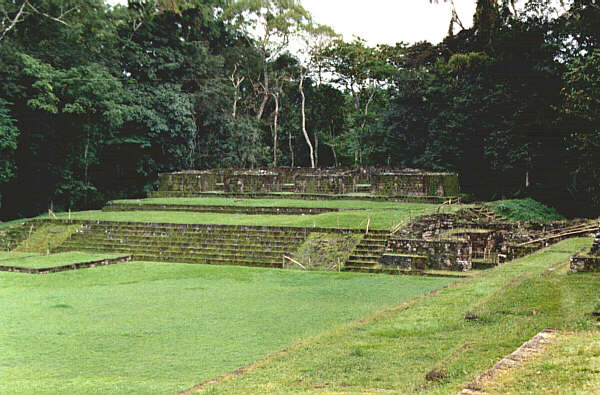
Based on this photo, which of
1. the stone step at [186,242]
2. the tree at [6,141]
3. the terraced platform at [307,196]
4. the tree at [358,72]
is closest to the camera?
the stone step at [186,242]

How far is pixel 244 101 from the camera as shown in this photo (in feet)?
132

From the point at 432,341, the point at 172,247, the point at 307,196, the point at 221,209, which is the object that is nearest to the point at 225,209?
the point at 221,209

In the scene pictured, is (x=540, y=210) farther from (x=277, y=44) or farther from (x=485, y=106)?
(x=277, y=44)

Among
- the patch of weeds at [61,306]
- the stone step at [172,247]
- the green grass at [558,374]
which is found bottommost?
the patch of weeds at [61,306]

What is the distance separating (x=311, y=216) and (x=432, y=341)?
37.8 ft

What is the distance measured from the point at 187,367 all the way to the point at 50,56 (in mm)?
20463

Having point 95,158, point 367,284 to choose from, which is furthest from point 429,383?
point 95,158

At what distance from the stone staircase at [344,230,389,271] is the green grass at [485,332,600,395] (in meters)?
8.88

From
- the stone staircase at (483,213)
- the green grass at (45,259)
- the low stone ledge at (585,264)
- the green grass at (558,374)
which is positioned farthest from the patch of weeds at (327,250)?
the green grass at (558,374)

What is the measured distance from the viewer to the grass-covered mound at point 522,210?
18.8 m

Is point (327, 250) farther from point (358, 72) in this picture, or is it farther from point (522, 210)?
point (358, 72)

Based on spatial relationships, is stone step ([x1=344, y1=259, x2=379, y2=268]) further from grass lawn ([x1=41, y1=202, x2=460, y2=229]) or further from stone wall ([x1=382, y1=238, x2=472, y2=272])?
grass lawn ([x1=41, y1=202, x2=460, y2=229])

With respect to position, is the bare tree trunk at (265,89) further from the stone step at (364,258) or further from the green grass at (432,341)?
the green grass at (432,341)

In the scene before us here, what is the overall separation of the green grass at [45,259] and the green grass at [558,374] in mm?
11957
